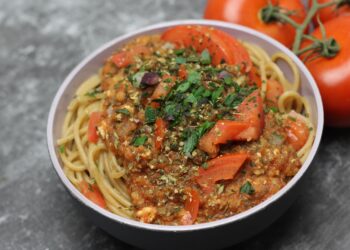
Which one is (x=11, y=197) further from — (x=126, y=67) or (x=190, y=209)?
(x=190, y=209)

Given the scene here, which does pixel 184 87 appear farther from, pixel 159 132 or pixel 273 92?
pixel 273 92

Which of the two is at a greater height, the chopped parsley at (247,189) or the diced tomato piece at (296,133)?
the diced tomato piece at (296,133)

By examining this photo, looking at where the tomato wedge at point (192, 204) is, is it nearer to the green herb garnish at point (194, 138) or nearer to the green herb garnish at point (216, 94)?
the green herb garnish at point (194, 138)

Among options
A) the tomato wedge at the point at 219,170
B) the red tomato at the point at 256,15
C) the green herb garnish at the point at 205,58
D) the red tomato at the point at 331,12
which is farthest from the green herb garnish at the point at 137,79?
the red tomato at the point at 331,12

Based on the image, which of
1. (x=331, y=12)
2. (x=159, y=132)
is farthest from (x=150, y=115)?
(x=331, y=12)

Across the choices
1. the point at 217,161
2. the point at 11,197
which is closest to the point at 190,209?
the point at 217,161
